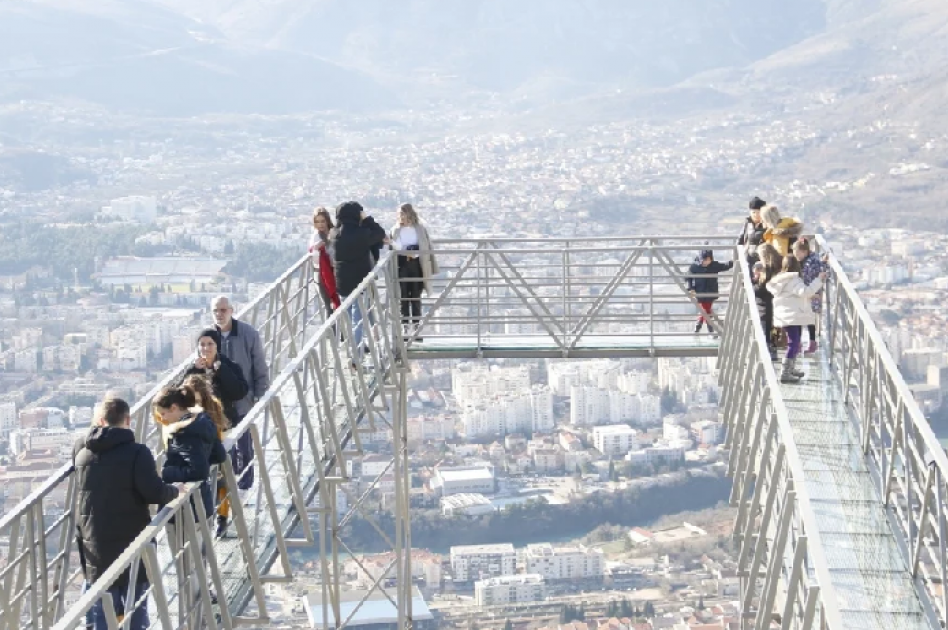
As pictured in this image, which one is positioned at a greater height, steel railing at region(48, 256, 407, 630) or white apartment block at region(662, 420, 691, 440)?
steel railing at region(48, 256, 407, 630)

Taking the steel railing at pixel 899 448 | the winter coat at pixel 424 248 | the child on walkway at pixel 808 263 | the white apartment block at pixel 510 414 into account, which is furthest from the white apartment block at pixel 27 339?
the steel railing at pixel 899 448

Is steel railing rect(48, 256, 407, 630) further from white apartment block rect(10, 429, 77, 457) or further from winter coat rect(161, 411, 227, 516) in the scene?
white apartment block rect(10, 429, 77, 457)

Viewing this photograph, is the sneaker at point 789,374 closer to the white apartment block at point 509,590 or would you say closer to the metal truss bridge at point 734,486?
the metal truss bridge at point 734,486

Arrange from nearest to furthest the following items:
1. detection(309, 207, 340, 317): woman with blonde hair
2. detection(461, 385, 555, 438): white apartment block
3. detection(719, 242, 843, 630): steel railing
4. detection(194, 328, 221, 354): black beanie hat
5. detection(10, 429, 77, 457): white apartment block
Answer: detection(719, 242, 843, 630): steel railing < detection(194, 328, 221, 354): black beanie hat < detection(309, 207, 340, 317): woman with blonde hair < detection(10, 429, 77, 457): white apartment block < detection(461, 385, 555, 438): white apartment block

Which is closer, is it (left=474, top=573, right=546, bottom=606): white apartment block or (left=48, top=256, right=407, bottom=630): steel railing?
(left=48, top=256, right=407, bottom=630): steel railing

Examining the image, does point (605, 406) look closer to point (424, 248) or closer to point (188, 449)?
point (424, 248)

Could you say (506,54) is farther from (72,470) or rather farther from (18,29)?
(72,470)

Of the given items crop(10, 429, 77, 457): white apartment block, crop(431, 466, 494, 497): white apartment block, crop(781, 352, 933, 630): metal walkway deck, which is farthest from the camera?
crop(431, 466, 494, 497): white apartment block

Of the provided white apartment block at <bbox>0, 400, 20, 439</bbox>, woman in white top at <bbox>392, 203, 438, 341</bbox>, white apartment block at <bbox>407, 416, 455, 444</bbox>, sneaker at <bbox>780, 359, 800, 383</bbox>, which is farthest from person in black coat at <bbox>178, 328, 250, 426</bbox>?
white apartment block at <bbox>407, 416, 455, 444</bbox>
